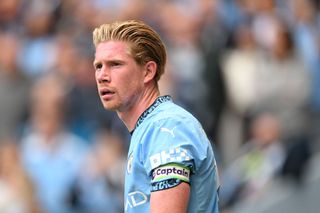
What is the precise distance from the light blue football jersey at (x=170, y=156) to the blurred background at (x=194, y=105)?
504cm

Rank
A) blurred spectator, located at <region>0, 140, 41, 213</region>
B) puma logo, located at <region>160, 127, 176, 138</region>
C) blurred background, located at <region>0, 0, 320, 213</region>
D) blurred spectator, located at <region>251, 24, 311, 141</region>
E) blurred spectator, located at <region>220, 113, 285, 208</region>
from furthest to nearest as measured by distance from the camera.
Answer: blurred spectator, located at <region>251, 24, 311, 141</region> → blurred background, located at <region>0, 0, 320, 213</region> → blurred spectator, located at <region>220, 113, 285, 208</region> → blurred spectator, located at <region>0, 140, 41, 213</region> → puma logo, located at <region>160, 127, 176, 138</region>

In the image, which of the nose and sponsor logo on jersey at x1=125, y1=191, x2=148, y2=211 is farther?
the nose

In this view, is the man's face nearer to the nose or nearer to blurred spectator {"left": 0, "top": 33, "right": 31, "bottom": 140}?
the nose

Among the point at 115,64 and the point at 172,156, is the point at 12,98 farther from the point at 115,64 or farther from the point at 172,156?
the point at 172,156

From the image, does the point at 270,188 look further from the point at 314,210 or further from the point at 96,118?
the point at 96,118

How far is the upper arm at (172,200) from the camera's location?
459cm

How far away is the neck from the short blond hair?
0.08 metres

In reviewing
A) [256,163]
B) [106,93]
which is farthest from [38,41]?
[106,93]

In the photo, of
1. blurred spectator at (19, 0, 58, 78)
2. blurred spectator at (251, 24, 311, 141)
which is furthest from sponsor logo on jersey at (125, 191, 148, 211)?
blurred spectator at (19, 0, 58, 78)

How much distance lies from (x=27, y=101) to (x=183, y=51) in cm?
182

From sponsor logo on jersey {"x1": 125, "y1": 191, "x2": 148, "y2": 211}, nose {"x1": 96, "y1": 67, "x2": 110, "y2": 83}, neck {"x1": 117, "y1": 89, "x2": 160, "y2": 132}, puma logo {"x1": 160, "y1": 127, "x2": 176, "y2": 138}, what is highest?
nose {"x1": 96, "y1": 67, "x2": 110, "y2": 83}

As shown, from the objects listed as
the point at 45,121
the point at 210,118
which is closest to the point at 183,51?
the point at 210,118

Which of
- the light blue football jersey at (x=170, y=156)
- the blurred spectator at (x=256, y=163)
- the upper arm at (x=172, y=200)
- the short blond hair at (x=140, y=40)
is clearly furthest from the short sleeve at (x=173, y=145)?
the blurred spectator at (x=256, y=163)

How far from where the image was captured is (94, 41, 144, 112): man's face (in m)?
4.98
